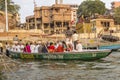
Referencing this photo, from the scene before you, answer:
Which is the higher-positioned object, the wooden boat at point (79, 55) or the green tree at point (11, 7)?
the green tree at point (11, 7)

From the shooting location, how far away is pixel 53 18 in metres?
73.2

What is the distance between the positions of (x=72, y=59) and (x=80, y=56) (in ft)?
2.19

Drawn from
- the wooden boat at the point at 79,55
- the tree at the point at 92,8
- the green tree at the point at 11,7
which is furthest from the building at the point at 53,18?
the wooden boat at the point at 79,55

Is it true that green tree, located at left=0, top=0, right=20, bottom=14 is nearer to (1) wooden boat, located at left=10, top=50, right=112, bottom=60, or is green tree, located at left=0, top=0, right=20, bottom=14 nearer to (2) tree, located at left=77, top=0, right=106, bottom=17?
(2) tree, located at left=77, top=0, right=106, bottom=17

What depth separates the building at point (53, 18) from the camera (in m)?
73.0

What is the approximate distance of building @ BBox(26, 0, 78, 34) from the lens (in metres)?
73.0

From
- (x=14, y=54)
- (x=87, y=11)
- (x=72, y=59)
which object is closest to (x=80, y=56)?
(x=72, y=59)

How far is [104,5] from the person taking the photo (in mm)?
92000

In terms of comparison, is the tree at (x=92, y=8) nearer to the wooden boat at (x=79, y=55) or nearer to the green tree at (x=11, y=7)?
the green tree at (x=11, y=7)

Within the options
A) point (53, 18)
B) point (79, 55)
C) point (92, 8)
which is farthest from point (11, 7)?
point (79, 55)

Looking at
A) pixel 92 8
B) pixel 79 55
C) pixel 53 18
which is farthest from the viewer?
pixel 92 8

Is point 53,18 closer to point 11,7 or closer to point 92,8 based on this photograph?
point 11,7

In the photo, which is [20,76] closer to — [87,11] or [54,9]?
[54,9]

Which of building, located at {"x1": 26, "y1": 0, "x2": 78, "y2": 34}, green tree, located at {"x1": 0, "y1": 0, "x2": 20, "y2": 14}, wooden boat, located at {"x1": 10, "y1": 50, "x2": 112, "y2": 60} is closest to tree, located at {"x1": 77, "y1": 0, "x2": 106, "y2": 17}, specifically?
building, located at {"x1": 26, "y1": 0, "x2": 78, "y2": 34}
